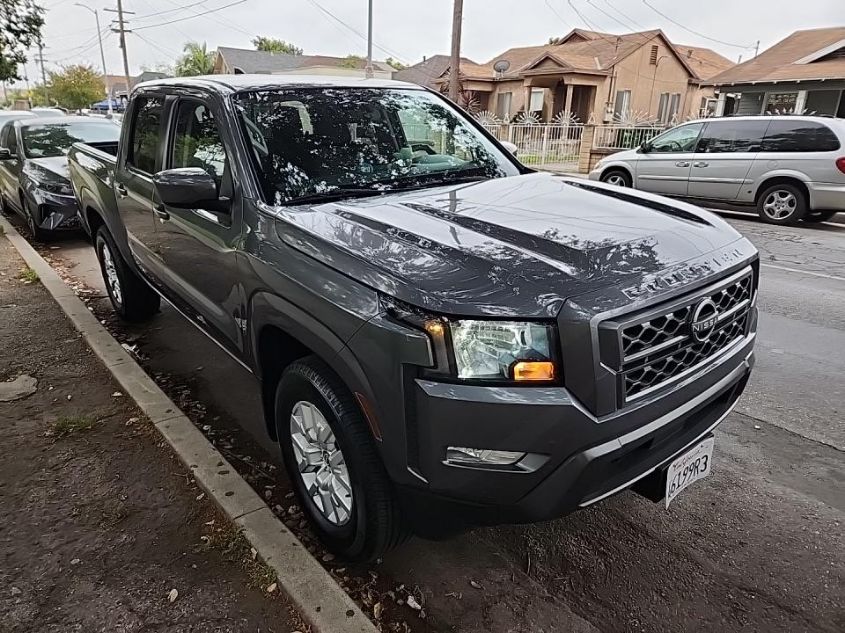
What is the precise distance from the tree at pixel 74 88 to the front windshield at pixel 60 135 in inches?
2317

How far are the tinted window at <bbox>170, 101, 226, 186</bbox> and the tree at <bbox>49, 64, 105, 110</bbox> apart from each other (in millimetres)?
66221

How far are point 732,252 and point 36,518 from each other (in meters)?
3.26

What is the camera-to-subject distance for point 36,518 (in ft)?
9.42

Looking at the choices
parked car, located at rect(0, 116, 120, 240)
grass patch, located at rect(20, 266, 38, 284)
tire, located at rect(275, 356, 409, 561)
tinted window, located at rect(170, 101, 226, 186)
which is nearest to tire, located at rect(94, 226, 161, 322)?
grass patch, located at rect(20, 266, 38, 284)

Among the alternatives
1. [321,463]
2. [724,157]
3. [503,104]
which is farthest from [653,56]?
[321,463]

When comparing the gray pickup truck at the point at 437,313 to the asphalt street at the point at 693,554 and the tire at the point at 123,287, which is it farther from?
the tire at the point at 123,287

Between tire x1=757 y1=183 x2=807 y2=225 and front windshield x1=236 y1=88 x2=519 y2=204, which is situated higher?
front windshield x1=236 y1=88 x2=519 y2=204

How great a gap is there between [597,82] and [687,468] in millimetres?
29597

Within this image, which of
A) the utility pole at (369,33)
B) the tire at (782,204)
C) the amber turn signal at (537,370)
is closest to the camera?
the amber turn signal at (537,370)

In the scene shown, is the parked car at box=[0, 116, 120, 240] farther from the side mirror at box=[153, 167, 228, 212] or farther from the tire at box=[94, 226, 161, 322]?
the side mirror at box=[153, 167, 228, 212]

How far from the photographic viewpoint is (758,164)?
10656mm

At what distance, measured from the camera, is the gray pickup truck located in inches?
75.0

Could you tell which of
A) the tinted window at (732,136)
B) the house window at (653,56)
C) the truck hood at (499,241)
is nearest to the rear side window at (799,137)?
the tinted window at (732,136)

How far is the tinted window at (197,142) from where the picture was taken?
3148 mm
